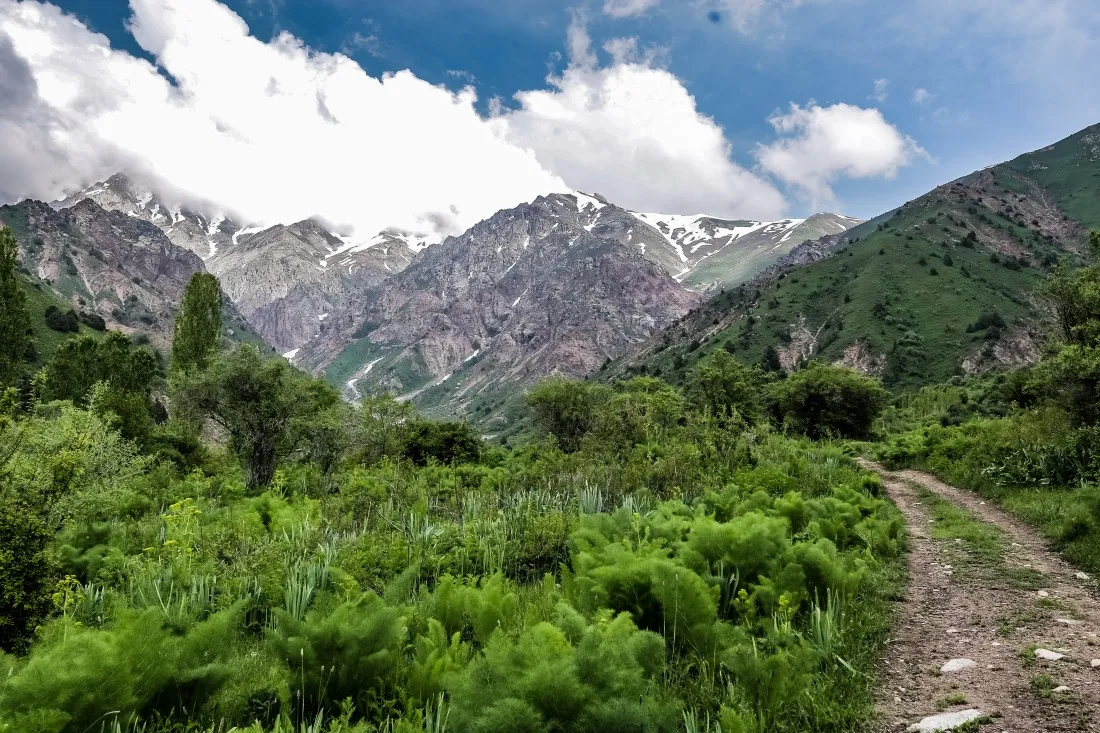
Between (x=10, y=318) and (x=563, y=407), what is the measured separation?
A: 38.4 metres

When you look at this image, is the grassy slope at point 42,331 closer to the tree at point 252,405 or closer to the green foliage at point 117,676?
the tree at point 252,405

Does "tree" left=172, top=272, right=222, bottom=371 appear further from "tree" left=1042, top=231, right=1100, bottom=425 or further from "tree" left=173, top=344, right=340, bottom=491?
"tree" left=1042, top=231, right=1100, bottom=425

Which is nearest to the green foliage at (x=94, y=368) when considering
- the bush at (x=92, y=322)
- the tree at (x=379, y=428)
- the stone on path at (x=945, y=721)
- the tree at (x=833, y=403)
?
the tree at (x=379, y=428)

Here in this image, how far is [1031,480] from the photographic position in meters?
14.0

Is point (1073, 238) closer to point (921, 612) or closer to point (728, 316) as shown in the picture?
point (728, 316)

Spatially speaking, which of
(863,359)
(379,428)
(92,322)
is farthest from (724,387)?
(92,322)

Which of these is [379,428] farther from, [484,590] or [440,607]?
[484,590]

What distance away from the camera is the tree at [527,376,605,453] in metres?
35.3

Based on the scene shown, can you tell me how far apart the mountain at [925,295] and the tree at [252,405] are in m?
75.8

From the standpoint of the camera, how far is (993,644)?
5.71m

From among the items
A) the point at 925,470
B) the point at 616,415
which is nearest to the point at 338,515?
the point at 616,415

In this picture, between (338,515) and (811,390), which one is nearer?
(338,515)

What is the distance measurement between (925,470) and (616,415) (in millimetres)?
12847

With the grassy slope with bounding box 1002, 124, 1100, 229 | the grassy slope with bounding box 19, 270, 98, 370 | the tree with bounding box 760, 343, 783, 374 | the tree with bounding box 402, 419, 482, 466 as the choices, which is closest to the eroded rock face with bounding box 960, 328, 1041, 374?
the tree with bounding box 760, 343, 783, 374
